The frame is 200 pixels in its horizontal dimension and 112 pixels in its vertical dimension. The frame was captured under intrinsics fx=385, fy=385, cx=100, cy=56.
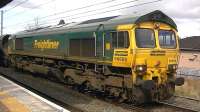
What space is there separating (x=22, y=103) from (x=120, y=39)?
4.14 m

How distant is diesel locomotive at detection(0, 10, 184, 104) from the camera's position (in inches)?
524

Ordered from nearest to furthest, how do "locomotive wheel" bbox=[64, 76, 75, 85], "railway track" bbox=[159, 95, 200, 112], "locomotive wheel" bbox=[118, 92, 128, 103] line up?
"railway track" bbox=[159, 95, 200, 112] < "locomotive wheel" bbox=[118, 92, 128, 103] < "locomotive wheel" bbox=[64, 76, 75, 85]

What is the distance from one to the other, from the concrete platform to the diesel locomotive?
296 centimetres

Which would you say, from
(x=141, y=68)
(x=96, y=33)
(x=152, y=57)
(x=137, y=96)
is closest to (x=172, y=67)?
(x=152, y=57)

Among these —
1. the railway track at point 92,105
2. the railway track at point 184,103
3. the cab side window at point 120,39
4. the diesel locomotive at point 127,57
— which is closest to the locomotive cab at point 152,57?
the diesel locomotive at point 127,57

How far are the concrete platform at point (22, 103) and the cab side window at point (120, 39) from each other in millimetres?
3380

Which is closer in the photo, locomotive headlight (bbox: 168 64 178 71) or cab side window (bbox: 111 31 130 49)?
cab side window (bbox: 111 31 130 49)

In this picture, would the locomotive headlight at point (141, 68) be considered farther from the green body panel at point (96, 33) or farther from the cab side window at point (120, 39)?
the green body panel at point (96, 33)

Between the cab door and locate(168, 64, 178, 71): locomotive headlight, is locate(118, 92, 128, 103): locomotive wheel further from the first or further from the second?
locate(168, 64, 178, 71): locomotive headlight

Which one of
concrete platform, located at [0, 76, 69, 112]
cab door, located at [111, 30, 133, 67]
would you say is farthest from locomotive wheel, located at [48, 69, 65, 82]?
cab door, located at [111, 30, 133, 67]

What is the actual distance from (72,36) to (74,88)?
8.14 feet

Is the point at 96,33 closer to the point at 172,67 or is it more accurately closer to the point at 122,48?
the point at 122,48

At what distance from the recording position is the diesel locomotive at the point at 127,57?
43.7 feet

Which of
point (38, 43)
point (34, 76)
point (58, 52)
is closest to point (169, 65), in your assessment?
point (58, 52)
